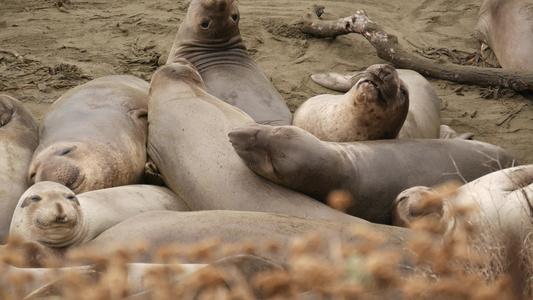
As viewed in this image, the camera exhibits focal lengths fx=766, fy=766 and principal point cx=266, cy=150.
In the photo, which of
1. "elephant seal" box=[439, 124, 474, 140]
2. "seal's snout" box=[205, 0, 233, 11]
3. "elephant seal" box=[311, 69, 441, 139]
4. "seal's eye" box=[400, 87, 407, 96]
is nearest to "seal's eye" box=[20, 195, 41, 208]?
"seal's eye" box=[400, 87, 407, 96]

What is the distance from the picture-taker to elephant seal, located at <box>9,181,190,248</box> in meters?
3.62

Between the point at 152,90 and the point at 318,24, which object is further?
the point at 318,24

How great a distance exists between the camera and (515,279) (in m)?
2.29

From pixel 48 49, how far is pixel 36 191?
3.63 metres

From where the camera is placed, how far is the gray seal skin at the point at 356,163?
4184 millimetres

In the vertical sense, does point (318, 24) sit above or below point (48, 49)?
above

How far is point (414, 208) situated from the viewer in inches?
160

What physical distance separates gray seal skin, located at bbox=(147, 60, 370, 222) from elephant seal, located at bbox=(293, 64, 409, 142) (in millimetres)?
659

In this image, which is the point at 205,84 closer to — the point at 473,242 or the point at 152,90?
the point at 152,90

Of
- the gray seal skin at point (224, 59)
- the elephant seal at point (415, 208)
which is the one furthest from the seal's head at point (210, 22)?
the elephant seal at point (415, 208)

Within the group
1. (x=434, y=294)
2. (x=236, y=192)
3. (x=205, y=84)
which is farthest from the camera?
(x=205, y=84)

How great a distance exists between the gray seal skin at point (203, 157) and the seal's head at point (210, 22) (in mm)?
1098

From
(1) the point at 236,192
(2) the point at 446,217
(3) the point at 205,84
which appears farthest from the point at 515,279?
(3) the point at 205,84

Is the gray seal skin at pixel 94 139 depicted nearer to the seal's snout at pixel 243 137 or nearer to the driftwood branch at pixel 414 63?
the seal's snout at pixel 243 137
